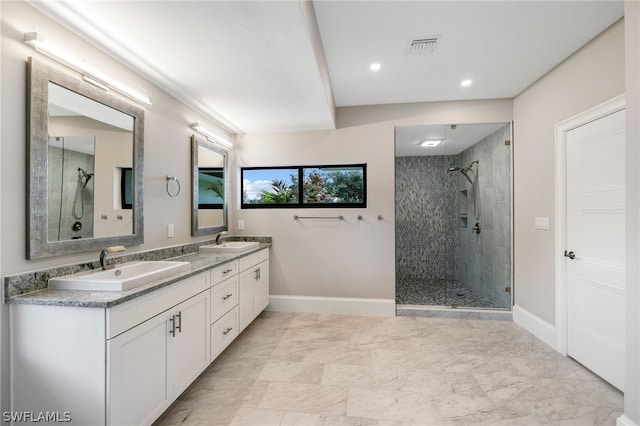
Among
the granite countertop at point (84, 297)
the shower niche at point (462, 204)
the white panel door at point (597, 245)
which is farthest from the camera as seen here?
the shower niche at point (462, 204)

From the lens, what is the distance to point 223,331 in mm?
2217

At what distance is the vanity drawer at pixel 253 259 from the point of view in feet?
8.75

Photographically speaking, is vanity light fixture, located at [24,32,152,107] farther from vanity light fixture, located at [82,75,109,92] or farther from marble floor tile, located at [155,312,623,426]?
marble floor tile, located at [155,312,623,426]

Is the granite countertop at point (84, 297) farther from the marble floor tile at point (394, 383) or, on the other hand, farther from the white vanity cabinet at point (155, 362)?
the marble floor tile at point (394, 383)

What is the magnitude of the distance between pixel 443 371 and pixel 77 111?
3127 millimetres

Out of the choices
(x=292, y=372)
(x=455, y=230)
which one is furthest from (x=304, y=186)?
(x=455, y=230)

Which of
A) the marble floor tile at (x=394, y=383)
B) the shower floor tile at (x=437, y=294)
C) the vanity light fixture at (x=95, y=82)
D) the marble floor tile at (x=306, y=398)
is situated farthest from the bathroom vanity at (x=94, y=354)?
the shower floor tile at (x=437, y=294)

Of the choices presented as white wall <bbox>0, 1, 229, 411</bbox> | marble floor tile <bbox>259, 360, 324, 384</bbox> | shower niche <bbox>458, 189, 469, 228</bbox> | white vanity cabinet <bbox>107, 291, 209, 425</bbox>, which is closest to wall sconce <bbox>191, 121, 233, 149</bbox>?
white wall <bbox>0, 1, 229, 411</bbox>

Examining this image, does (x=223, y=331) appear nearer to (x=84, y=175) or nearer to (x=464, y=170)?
(x=84, y=175)

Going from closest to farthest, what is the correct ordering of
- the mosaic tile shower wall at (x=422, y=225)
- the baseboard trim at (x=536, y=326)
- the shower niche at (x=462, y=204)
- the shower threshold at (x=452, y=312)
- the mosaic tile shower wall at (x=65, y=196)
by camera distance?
the mosaic tile shower wall at (x=65, y=196)
the baseboard trim at (x=536, y=326)
the shower threshold at (x=452, y=312)
the shower niche at (x=462, y=204)
the mosaic tile shower wall at (x=422, y=225)

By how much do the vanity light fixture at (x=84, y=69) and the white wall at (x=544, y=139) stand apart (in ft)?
11.3

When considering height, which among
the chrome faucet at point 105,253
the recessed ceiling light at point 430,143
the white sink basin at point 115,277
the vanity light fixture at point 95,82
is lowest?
the white sink basin at point 115,277

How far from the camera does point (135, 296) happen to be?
4.34ft

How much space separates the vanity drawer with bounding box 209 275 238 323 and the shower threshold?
2.01m
